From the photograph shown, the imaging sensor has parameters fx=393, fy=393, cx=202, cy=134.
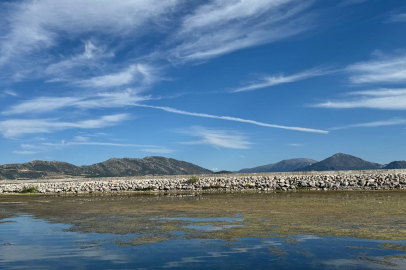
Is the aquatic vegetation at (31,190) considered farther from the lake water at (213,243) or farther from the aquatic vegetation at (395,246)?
the aquatic vegetation at (395,246)

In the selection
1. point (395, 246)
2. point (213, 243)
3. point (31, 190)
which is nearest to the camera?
point (395, 246)

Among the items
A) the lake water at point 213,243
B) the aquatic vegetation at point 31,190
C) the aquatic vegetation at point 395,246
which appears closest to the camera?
the lake water at point 213,243

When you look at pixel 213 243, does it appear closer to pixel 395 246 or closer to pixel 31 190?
pixel 395 246

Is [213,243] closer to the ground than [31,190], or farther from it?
closer to the ground

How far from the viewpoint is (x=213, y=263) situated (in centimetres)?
914

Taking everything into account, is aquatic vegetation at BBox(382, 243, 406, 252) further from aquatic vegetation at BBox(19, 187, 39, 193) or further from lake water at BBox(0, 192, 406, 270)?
aquatic vegetation at BBox(19, 187, 39, 193)

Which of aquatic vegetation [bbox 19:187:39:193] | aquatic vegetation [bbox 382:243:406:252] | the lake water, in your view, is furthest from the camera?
aquatic vegetation [bbox 19:187:39:193]

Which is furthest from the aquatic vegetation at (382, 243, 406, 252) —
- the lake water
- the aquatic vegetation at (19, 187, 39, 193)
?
the aquatic vegetation at (19, 187, 39, 193)

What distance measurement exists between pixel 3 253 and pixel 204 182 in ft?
142

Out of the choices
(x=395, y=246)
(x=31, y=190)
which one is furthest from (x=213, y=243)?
(x=31, y=190)

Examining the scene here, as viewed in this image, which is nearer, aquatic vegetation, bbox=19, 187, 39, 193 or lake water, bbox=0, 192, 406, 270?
lake water, bbox=0, 192, 406, 270

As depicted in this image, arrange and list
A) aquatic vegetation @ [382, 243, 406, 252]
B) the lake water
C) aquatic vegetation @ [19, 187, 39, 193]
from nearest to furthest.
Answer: the lake water, aquatic vegetation @ [382, 243, 406, 252], aquatic vegetation @ [19, 187, 39, 193]

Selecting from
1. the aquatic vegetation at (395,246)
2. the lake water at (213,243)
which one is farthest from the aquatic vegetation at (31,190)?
the aquatic vegetation at (395,246)

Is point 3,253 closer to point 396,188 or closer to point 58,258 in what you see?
point 58,258
